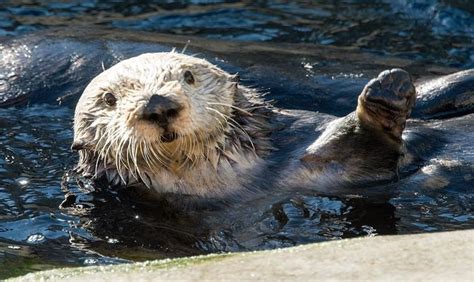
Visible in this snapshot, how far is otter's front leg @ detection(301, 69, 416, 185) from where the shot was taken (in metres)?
5.16

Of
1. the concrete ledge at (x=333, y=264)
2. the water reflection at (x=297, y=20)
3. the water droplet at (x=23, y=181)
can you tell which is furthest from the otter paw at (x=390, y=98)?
the water reflection at (x=297, y=20)

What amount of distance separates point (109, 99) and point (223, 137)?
0.63m

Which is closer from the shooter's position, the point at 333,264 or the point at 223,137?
the point at 333,264

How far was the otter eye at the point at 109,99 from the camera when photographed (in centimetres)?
561

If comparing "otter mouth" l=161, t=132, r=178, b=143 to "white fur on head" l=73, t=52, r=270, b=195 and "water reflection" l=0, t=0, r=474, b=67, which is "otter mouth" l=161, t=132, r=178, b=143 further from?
"water reflection" l=0, t=0, r=474, b=67

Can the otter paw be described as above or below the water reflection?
above

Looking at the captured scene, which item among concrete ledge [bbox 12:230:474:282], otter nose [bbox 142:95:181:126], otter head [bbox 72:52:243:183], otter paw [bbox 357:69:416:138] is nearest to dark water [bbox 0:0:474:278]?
otter head [bbox 72:52:243:183]

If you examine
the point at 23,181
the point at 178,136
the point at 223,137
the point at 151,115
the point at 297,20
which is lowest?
the point at 23,181

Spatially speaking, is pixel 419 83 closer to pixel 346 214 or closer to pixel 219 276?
pixel 346 214

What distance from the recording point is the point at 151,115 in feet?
16.4

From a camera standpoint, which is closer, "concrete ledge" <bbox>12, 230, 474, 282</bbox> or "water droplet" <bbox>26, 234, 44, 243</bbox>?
"concrete ledge" <bbox>12, 230, 474, 282</bbox>

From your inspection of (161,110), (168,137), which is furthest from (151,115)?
(168,137)

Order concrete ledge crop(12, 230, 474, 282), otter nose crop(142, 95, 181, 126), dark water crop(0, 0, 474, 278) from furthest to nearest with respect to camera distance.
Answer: dark water crop(0, 0, 474, 278) < otter nose crop(142, 95, 181, 126) < concrete ledge crop(12, 230, 474, 282)

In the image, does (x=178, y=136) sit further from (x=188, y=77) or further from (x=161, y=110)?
(x=188, y=77)
